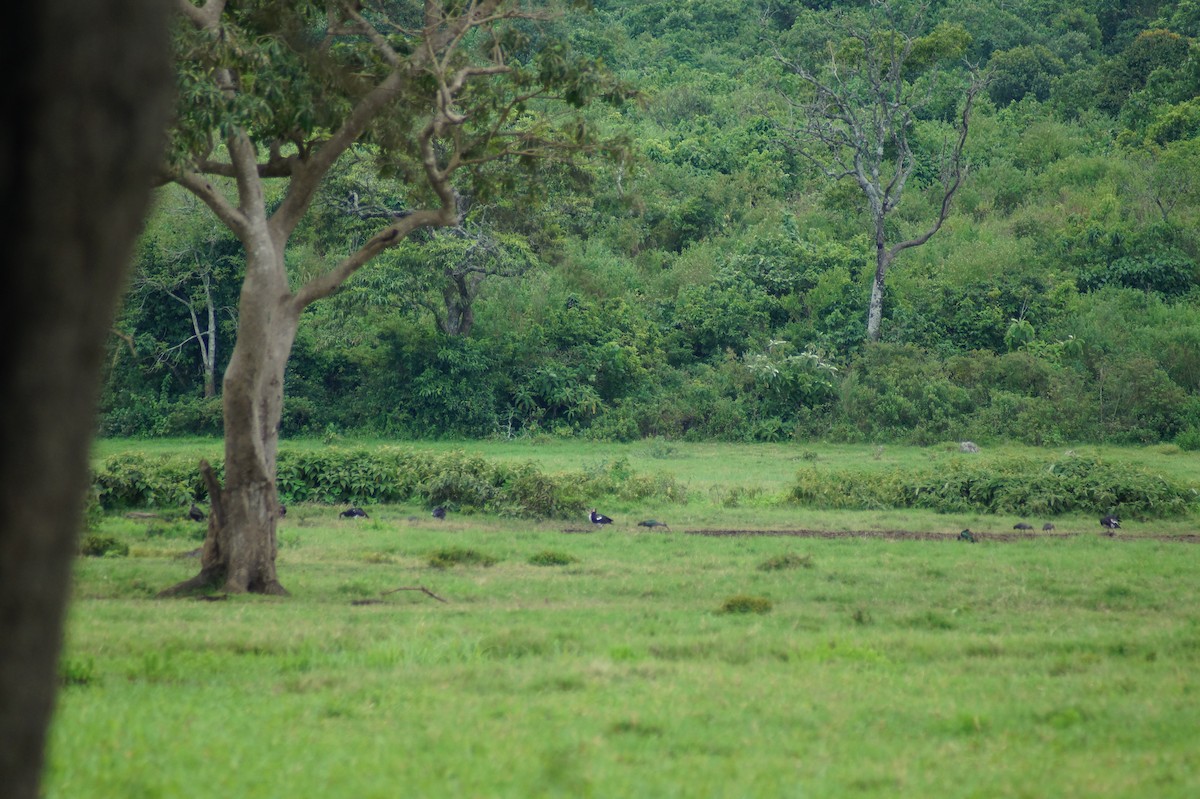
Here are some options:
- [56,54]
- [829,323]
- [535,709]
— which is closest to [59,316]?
[56,54]

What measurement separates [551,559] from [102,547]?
592 centimetres

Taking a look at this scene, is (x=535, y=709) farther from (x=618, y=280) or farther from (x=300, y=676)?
(x=618, y=280)

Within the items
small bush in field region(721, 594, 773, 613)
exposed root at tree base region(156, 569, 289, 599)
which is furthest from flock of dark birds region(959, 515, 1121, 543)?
exposed root at tree base region(156, 569, 289, 599)

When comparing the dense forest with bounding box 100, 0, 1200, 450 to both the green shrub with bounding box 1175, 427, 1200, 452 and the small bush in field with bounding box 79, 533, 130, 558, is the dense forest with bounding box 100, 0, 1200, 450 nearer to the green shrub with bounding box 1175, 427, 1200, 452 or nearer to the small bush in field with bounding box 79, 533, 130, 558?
the green shrub with bounding box 1175, 427, 1200, 452

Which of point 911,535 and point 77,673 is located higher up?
point 77,673

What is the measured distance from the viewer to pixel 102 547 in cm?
1510

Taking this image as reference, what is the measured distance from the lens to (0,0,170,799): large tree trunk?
2387 mm

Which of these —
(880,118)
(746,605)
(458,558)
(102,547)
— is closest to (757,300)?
(880,118)

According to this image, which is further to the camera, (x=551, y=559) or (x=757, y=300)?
(x=757, y=300)

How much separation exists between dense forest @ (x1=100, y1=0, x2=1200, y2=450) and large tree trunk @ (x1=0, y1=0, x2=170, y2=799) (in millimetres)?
25923

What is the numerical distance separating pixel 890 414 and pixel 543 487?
16279mm

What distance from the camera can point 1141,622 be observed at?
10758 millimetres

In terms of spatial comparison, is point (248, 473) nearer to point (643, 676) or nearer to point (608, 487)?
point (643, 676)

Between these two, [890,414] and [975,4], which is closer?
[890,414]
